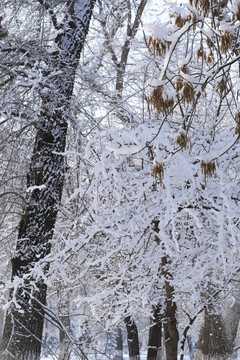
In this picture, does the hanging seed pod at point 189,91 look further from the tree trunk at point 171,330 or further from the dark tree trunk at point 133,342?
the dark tree trunk at point 133,342

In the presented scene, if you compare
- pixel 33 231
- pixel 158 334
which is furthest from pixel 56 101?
pixel 158 334

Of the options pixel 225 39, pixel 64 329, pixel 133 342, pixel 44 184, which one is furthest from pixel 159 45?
pixel 133 342

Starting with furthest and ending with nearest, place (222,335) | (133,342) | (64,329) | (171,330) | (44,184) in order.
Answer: (133,342)
(222,335)
(171,330)
(44,184)
(64,329)

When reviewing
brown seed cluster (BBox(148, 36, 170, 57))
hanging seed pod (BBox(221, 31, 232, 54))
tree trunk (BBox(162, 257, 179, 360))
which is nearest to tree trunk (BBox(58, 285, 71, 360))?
tree trunk (BBox(162, 257, 179, 360))

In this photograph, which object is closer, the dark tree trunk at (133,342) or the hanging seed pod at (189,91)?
the hanging seed pod at (189,91)

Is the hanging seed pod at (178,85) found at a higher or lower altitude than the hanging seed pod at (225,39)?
lower

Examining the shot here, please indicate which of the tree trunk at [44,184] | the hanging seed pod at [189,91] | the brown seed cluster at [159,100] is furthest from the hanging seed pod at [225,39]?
the tree trunk at [44,184]

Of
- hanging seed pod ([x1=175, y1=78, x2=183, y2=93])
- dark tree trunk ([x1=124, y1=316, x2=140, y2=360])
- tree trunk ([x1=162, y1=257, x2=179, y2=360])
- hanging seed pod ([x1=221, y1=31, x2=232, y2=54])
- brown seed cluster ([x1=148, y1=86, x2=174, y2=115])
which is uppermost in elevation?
hanging seed pod ([x1=221, y1=31, x2=232, y2=54])

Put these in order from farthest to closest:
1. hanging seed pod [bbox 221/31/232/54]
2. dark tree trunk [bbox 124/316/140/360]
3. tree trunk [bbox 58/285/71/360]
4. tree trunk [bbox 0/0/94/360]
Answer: dark tree trunk [bbox 124/316/140/360] < tree trunk [bbox 0/0/94/360] < tree trunk [bbox 58/285/71/360] < hanging seed pod [bbox 221/31/232/54]

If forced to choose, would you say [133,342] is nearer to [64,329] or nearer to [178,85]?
[64,329]

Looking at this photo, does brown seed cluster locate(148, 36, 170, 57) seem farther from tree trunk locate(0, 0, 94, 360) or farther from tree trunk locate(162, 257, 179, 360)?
tree trunk locate(162, 257, 179, 360)

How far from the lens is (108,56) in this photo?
31.6ft

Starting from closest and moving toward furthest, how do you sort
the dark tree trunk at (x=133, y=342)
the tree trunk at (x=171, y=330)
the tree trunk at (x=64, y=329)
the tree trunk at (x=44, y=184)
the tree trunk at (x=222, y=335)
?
the tree trunk at (x=64, y=329)
the tree trunk at (x=44, y=184)
the tree trunk at (x=171, y=330)
the tree trunk at (x=222, y=335)
the dark tree trunk at (x=133, y=342)

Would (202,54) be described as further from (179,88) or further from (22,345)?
(22,345)
